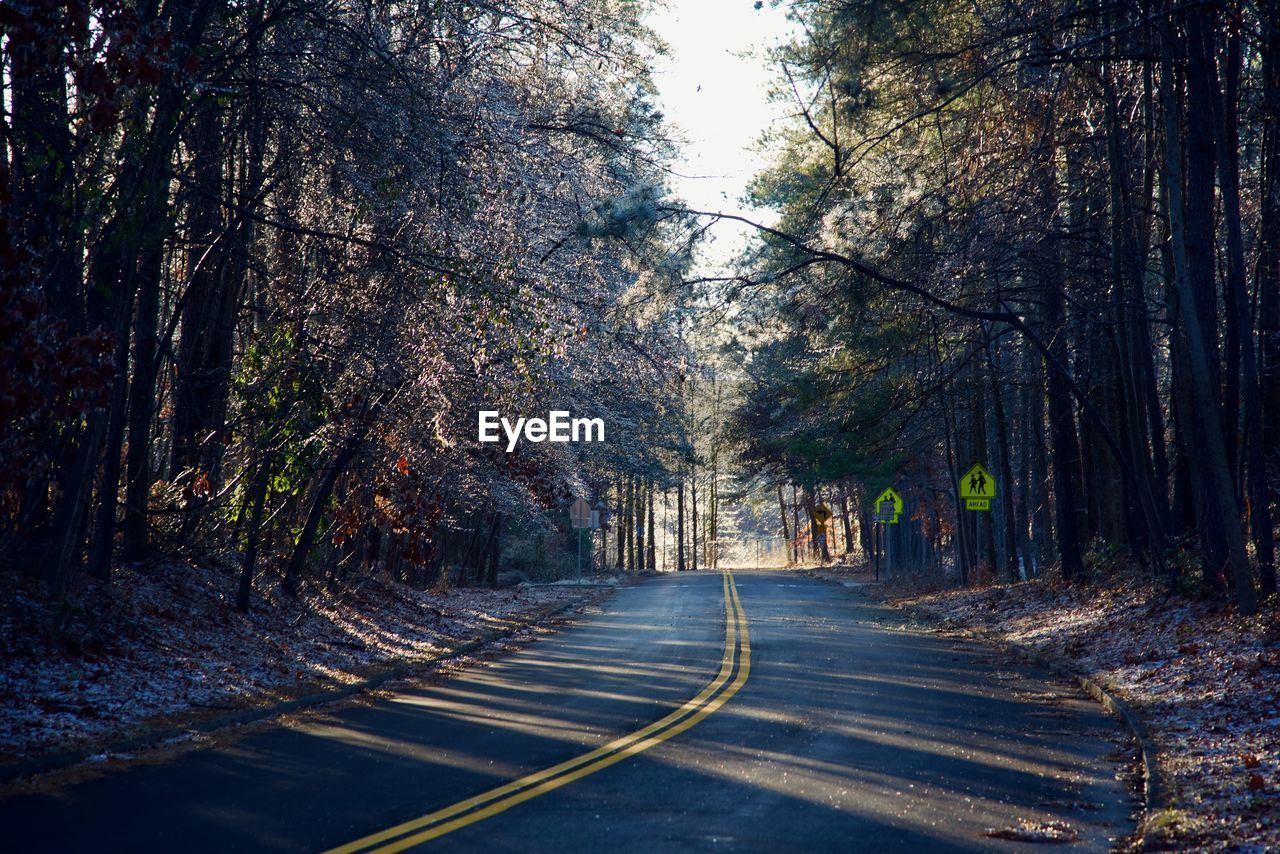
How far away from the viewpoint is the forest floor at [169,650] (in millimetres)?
11031

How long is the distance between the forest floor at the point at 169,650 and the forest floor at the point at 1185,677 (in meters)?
8.57

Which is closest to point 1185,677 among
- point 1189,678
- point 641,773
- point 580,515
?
point 1189,678

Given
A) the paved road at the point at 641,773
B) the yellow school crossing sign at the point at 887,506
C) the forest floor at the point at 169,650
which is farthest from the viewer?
the yellow school crossing sign at the point at 887,506

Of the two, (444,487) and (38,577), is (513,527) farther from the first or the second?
(38,577)

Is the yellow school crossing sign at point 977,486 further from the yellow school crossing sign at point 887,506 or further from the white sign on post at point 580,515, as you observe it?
the white sign on post at point 580,515

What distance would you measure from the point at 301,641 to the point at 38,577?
4480 mm

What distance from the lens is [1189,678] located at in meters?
13.2

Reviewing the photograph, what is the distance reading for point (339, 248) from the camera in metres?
16.6

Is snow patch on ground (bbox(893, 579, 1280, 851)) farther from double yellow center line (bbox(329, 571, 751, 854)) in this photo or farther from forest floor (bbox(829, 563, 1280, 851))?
double yellow center line (bbox(329, 571, 751, 854))
